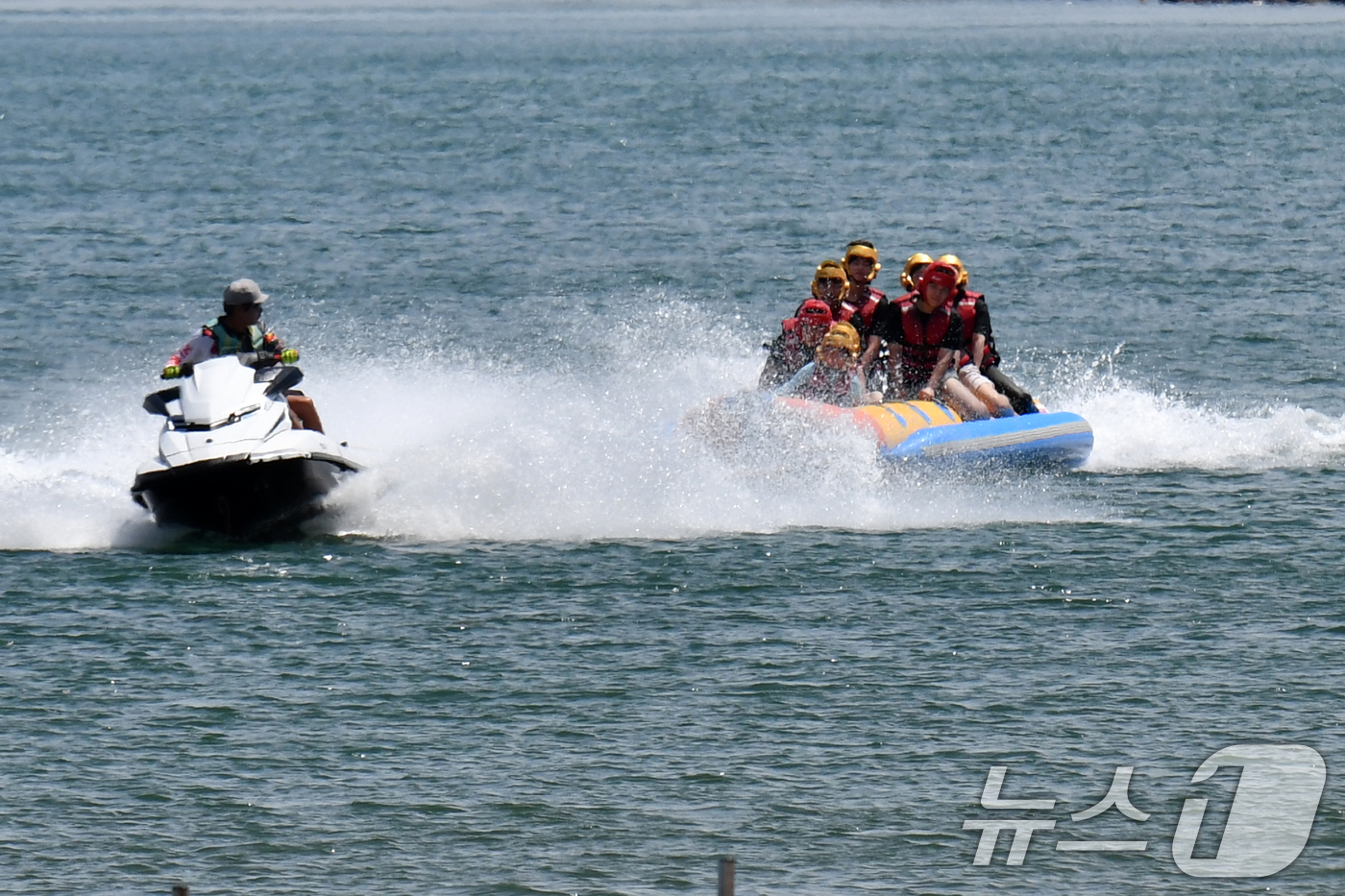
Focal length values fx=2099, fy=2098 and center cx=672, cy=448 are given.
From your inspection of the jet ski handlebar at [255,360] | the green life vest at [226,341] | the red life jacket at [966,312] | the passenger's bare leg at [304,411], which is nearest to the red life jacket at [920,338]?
the red life jacket at [966,312]

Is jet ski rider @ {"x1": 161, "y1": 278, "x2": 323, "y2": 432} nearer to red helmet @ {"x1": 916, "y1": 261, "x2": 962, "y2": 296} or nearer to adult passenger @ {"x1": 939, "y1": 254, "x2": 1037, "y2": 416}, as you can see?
red helmet @ {"x1": 916, "y1": 261, "x2": 962, "y2": 296}

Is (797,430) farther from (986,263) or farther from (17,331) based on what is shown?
(986,263)

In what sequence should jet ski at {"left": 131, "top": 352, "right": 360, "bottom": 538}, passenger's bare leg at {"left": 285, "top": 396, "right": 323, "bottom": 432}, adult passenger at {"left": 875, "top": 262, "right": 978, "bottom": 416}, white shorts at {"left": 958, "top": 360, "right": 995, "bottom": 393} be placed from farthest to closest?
white shorts at {"left": 958, "top": 360, "right": 995, "bottom": 393}, adult passenger at {"left": 875, "top": 262, "right": 978, "bottom": 416}, passenger's bare leg at {"left": 285, "top": 396, "right": 323, "bottom": 432}, jet ski at {"left": 131, "top": 352, "right": 360, "bottom": 538}

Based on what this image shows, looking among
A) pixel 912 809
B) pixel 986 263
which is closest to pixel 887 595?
pixel 912 809

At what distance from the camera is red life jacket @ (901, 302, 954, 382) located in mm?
16609

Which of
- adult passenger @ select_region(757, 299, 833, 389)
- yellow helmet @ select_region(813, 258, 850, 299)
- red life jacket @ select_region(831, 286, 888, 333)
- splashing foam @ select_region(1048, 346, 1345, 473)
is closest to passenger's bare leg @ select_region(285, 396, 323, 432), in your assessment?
adult passenger @ select_region(757, 299, 833, 389)

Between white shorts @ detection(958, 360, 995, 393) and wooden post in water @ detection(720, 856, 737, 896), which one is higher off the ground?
white shorts @ detection(958, 360, 995, 393)

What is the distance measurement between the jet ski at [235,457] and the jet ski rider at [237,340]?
11 centimetres

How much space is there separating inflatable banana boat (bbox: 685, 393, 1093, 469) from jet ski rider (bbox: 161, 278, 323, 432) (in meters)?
3.28

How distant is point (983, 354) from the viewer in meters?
17.2

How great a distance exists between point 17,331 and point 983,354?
12.6 m

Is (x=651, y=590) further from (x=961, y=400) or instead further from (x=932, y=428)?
(x=961, y=400)

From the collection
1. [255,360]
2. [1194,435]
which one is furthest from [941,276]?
[255,360]

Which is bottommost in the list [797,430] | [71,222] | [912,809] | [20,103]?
[912,809]
